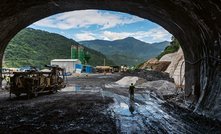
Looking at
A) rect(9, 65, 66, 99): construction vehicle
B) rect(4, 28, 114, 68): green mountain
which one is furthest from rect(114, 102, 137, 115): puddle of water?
rect(4, 28, 114, 68): green mountain

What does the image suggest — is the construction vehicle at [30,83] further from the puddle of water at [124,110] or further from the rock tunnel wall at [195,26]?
the puddle of water at [124,110]

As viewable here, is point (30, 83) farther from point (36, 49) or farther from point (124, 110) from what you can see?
point (36, 49)

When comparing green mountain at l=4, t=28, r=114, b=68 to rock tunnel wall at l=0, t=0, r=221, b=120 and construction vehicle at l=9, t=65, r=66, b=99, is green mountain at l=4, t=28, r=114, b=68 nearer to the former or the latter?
construction vehicle at l=9, t=65, r=66, b=99

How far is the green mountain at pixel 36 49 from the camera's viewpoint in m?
71.8

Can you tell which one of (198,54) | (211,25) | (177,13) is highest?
(177,13)

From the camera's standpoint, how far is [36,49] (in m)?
88.6

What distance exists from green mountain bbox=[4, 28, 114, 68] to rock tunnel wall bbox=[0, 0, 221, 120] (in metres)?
68.8

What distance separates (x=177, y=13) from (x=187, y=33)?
1409 mm

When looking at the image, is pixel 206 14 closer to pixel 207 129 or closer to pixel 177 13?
pixel 177 13

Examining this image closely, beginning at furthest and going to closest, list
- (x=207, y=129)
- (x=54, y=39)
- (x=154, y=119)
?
(x=54, y=39)
(x=154, y=119)
(x=207, y=129)

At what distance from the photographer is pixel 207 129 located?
4902 millimetres

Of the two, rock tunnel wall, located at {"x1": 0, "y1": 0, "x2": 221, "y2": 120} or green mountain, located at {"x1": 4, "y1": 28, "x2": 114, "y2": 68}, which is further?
green mountain, located at {"x1": 4, "y1": 28, "x2": 114, "y2": 68}

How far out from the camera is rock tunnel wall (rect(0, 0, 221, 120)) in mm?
5297

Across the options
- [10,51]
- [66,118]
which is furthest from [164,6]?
[10,51]
